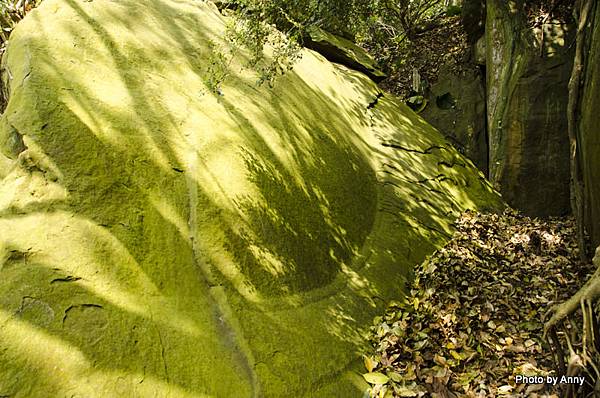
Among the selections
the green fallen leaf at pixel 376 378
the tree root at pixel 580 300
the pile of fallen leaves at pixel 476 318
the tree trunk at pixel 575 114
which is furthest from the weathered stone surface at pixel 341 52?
the tree root at pixel 580 300

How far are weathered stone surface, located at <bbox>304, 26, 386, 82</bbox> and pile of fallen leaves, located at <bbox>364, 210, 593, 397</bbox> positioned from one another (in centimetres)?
452

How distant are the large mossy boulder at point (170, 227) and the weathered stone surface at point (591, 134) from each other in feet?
5.60

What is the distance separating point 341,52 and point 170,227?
20.4ft

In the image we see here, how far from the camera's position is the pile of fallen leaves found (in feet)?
10.7

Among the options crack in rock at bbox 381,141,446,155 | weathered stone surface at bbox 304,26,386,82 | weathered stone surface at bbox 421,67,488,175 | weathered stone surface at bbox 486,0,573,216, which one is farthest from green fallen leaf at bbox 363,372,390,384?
Answer: weathered stone surface at bbox 304,26,386,82

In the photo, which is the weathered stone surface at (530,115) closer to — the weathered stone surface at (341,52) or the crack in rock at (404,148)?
the crack in rock at (404,148)

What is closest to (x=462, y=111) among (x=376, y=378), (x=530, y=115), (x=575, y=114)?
(x=530, y=115)

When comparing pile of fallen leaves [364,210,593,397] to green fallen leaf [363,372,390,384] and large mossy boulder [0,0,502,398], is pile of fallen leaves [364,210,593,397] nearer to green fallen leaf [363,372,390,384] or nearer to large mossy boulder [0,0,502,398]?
green fallen leaf [363,372,390,384]

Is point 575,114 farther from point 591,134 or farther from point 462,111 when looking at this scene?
point 462,111

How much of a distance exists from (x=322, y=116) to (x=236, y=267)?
306cm

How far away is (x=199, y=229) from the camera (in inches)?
140

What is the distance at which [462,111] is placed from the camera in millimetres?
8078

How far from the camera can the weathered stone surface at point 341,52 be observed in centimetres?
807

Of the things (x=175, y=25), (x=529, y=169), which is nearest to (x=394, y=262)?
(x=529, y=169)
